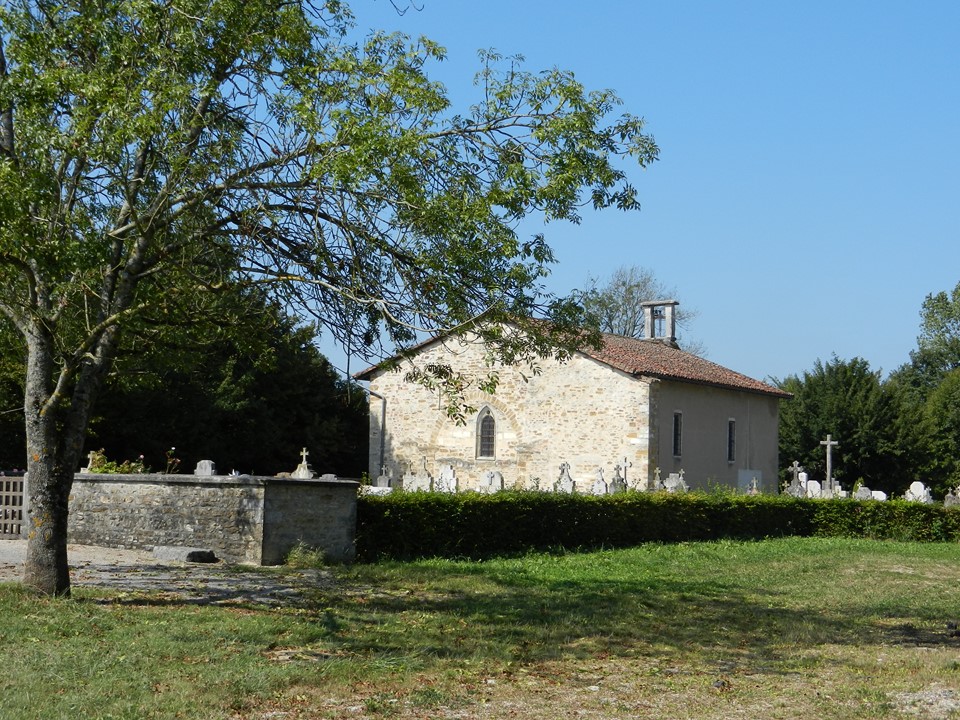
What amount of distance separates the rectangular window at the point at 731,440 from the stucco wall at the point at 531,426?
6.31 m

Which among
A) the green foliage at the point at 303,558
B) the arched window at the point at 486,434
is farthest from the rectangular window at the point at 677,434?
the green foliage at the point at 303,558

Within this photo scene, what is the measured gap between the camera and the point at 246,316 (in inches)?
470

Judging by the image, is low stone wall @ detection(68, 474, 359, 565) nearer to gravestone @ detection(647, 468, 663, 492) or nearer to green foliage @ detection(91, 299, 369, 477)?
green foliage @ detection(91, 299, 369, 477)

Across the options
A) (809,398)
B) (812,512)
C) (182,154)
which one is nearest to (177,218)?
(182,154)

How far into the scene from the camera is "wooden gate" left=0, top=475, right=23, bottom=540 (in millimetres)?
19109

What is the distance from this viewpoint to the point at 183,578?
43.7 feet

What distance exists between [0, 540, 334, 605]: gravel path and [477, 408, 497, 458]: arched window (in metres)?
17.7

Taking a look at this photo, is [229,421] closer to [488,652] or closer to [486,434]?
[486,434]

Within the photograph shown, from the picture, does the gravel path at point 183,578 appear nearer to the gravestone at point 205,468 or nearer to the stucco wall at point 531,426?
the gravestone at point 205,468

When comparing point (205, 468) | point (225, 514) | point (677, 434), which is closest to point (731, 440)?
point (677, 434)

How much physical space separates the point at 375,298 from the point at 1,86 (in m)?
3.93

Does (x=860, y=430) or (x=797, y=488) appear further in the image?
(x=860, y=430)

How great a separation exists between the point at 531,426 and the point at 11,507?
54.2 ft

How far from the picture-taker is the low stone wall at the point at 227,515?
1504 cm
